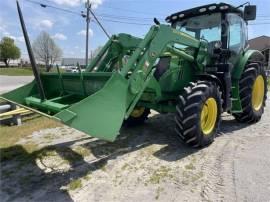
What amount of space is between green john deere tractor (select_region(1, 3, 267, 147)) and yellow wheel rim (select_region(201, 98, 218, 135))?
0.02m

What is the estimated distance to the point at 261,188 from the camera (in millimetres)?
3668

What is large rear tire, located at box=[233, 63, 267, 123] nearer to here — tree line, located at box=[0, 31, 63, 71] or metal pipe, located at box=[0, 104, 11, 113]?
metal pipe, located at box=[0, 104, 11, 113]

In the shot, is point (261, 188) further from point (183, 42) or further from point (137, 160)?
point (183, 42)

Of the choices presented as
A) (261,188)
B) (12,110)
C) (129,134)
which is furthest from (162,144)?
(12,110)

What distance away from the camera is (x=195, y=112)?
4.81 metres

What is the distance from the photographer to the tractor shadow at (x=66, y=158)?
3664 millimetres

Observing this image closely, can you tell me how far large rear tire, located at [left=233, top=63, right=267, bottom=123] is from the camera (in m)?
6.52

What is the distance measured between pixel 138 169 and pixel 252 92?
372 cm

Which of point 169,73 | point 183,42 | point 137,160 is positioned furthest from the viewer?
point 169,73

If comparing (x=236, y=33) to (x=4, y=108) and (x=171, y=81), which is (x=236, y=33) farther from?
(x=4, y=108)

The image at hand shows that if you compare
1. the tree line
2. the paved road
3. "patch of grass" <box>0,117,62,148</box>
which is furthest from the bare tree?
"patch of grass" <box>0,117,62,148</box>

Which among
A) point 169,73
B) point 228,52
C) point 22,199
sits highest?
point 228,52

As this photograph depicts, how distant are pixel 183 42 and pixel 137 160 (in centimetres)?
215

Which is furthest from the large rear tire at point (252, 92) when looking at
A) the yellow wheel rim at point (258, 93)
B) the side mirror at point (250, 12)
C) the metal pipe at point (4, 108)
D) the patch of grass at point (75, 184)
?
the metal pipe at point (4, 108)
